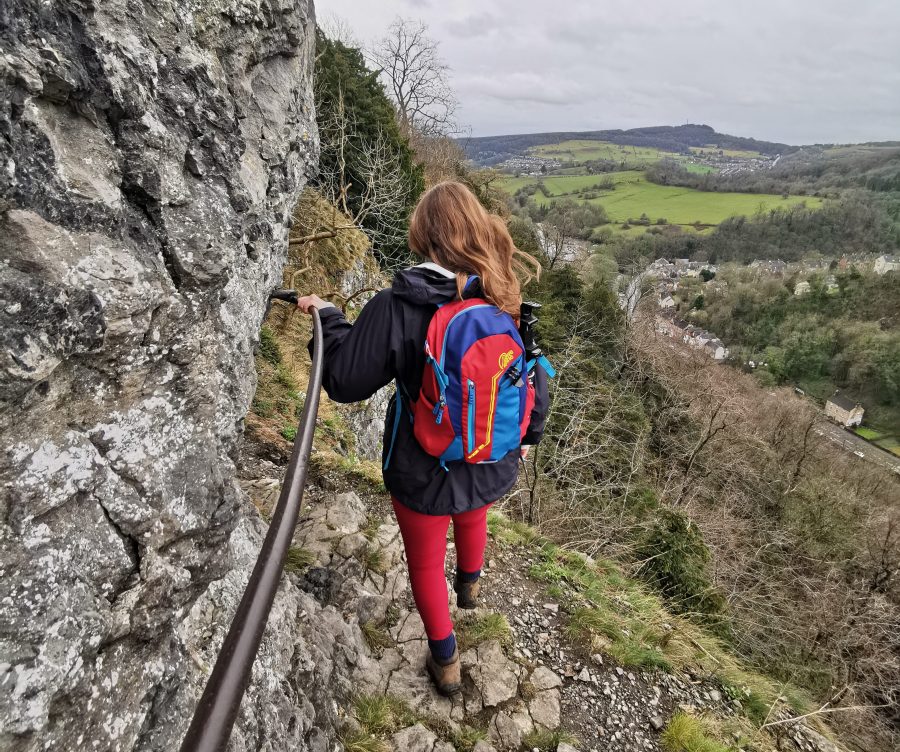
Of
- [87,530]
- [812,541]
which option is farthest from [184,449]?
[812,541]

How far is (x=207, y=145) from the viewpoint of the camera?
82.4 inches

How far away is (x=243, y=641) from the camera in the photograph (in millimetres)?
992

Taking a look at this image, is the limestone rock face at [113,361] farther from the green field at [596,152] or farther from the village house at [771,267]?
the green field at [596,152]

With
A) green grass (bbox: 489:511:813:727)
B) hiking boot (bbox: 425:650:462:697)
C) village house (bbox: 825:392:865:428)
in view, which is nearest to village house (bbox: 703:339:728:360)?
village house (bbox: 825:392:865:428)

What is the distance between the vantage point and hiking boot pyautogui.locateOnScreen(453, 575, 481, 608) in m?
3.47

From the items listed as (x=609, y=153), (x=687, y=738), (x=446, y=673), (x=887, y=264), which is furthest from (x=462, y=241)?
(x=609, y=153)

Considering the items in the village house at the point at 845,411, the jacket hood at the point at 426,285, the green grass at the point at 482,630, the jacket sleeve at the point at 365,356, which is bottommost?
the village house at the point at 845,411

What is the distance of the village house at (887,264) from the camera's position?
46312mm

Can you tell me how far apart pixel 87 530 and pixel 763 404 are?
27756mm

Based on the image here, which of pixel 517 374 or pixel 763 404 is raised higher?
pixel 517 374

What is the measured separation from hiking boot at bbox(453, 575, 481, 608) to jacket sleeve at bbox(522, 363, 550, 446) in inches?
51.3

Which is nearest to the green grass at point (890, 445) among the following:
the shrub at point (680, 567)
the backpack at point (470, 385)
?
the shrub at point (680, 567)

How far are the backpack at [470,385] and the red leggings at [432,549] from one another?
43cm

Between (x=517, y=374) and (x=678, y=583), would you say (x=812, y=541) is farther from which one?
(x=517, y=374)
